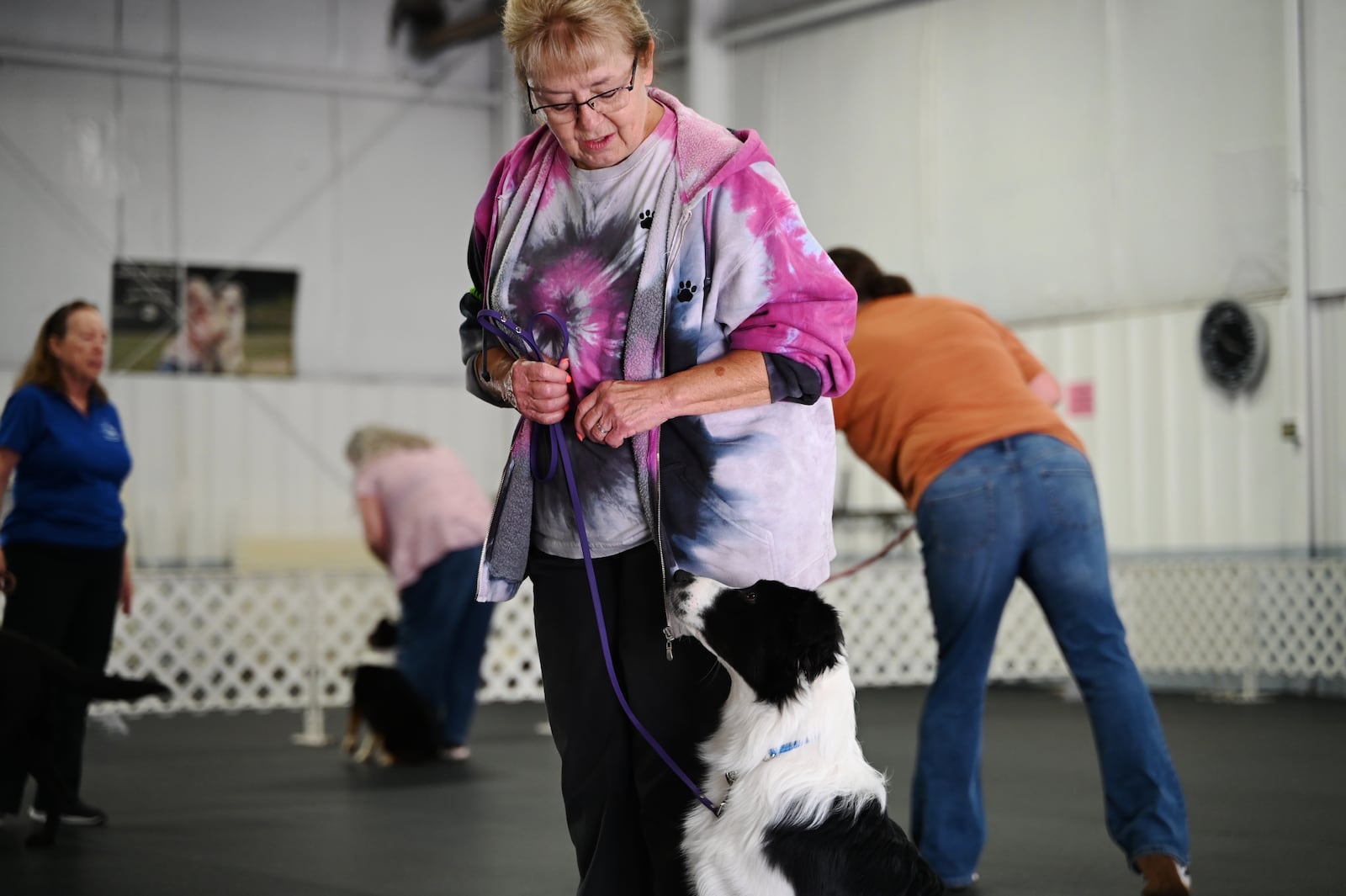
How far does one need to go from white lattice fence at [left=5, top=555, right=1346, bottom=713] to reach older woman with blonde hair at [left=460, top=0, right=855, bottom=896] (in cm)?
561

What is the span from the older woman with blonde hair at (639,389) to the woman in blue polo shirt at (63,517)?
9.54 feet

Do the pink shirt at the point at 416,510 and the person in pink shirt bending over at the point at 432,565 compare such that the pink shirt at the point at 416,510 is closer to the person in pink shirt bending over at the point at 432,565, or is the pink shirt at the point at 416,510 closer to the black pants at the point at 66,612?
the person in pink shirt bending over at the point at 432,565

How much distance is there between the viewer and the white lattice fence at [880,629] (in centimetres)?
766

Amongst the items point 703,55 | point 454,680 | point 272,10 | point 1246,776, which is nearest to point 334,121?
point 272,10

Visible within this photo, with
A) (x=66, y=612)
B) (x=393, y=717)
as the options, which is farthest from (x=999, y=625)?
(x=393, y=717)

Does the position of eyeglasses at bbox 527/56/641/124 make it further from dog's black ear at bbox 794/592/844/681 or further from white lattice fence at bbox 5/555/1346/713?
white lattice fence at bbox 5/555/1346/713

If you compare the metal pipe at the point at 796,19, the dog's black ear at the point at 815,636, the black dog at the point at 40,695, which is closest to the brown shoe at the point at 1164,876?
the dog's black ear at the point at 815,636

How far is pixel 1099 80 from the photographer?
29.0ft

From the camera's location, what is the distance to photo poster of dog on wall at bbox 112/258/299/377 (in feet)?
36.0

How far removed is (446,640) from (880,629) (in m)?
3.36

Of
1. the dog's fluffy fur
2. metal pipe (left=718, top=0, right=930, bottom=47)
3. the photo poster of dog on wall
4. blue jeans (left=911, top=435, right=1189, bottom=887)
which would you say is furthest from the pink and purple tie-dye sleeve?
the photo poster of dog on wall

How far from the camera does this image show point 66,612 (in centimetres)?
440

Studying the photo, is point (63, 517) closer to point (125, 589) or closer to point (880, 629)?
point (125, 589)

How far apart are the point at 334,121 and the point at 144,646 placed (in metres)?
5.27
